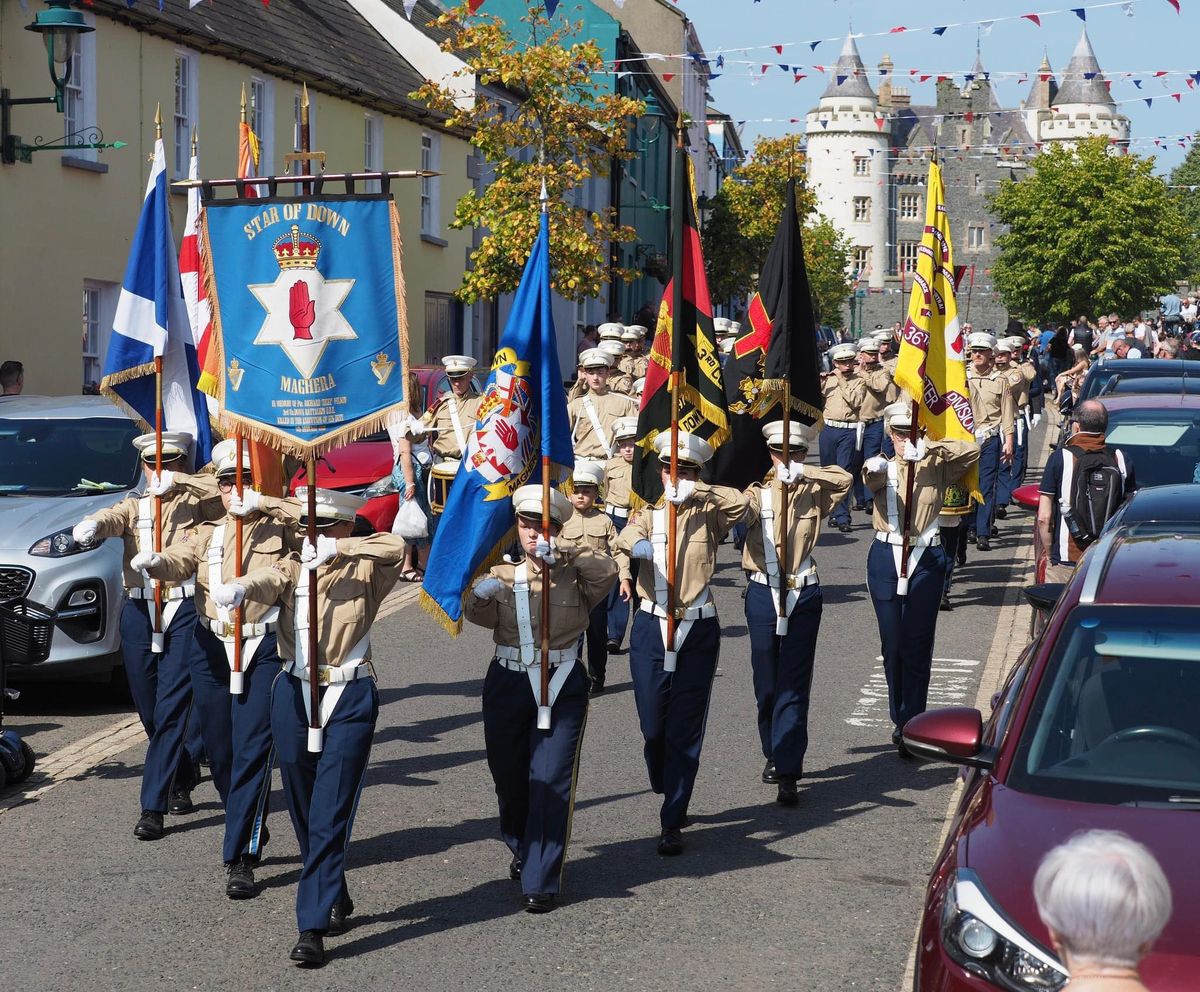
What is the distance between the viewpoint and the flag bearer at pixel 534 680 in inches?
287

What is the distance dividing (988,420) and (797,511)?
9.65 m

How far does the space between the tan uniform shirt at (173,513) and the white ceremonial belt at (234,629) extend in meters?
1.07

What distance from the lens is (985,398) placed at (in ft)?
60.7

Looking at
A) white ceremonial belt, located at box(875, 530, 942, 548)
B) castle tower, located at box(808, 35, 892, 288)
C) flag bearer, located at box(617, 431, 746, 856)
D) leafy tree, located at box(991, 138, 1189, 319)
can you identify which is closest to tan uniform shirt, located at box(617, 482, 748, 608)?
flag bearer, located at box(617, 431, 746, 856)

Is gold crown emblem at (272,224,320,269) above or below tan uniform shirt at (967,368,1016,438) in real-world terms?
above

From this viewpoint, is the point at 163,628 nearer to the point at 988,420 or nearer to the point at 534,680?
the point at 534,680

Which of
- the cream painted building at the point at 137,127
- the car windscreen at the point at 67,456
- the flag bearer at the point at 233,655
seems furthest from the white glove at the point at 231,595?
the cream painted building at the point at 137,127

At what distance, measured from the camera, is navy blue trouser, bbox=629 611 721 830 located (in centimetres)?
815

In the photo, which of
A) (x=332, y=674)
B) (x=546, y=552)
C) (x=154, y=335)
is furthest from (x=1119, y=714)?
(x=154, y=335)

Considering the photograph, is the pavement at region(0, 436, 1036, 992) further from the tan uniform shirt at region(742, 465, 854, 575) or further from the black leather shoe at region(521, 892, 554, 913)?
the tan uniform shirt at region(742, 465, 854, 575)

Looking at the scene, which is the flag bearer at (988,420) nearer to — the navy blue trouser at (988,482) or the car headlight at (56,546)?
the navy blue trouser at (988,482)

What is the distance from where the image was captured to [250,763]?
7.46 m

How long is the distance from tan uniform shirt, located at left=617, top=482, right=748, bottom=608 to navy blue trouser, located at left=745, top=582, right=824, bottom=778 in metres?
0.56

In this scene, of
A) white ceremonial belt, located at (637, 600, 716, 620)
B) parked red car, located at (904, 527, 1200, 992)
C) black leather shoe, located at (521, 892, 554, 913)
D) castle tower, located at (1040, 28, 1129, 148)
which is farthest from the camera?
castle tower, located at (1040, 28, 1129, 148)
